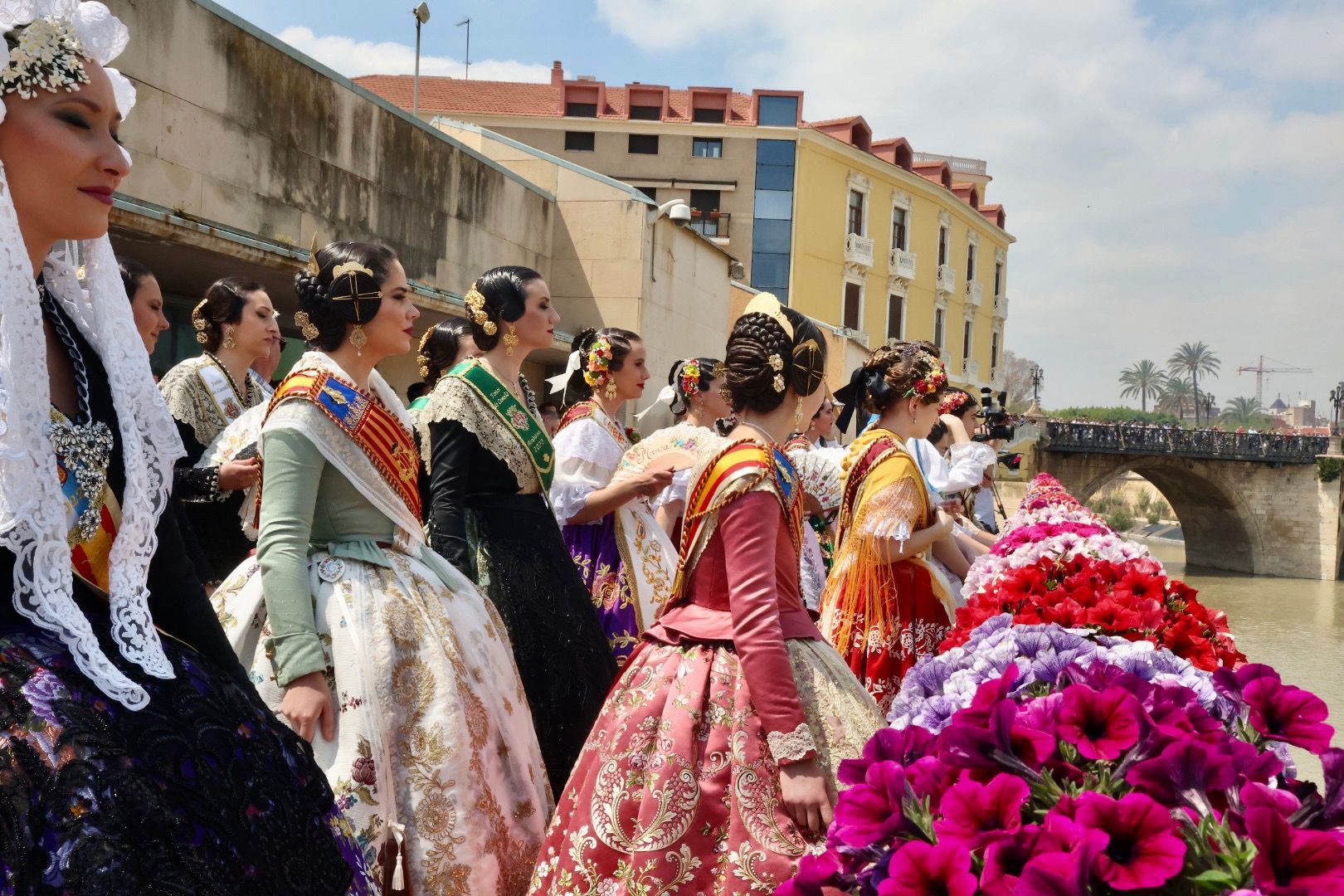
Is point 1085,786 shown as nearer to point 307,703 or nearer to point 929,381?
point 307,703

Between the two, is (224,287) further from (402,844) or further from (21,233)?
(21,233)

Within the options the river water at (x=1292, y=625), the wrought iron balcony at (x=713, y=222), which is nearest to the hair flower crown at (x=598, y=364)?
the river water at (x=1292, y=625)

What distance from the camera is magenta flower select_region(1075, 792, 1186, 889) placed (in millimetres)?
1459

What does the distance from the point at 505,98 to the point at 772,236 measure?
1019 cm

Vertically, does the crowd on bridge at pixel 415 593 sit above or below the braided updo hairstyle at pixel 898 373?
below

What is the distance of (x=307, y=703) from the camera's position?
2760 mm

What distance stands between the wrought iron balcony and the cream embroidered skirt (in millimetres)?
36201

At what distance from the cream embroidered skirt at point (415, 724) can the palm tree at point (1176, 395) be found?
130 metres

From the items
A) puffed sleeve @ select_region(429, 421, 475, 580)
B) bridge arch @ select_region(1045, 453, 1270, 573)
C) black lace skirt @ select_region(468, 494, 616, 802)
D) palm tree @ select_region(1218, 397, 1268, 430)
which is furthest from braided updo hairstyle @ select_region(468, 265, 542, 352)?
palm tree @ select_region(1218, 397, 1268, 430)

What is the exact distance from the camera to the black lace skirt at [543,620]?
3744 millimetres

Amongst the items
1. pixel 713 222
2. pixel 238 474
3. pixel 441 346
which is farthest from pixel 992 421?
pixel 713 222

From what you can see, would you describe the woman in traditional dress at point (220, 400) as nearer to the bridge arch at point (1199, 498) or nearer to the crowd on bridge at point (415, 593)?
the crowd on bridge at point (415, 593)

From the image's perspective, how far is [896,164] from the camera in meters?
43.1

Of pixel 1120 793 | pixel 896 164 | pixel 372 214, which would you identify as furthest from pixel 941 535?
pixel 896 164
